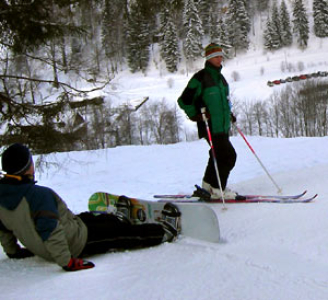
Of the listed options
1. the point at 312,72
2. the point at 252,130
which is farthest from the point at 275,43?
the point at 252,130

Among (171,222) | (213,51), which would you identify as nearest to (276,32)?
(213,51)

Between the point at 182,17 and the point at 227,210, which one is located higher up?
the point at 182,17

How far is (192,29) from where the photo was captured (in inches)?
216

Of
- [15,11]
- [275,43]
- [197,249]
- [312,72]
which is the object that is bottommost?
[197,249]

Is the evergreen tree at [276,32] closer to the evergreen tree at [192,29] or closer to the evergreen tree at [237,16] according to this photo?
the evergreen tree at [237,16]

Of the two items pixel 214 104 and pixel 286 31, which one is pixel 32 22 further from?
pixel 286 31

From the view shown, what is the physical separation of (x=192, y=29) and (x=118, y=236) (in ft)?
13.4

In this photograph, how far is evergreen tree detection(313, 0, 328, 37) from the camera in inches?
1722

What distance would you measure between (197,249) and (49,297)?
3.38ft

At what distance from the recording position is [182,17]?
5.09 m

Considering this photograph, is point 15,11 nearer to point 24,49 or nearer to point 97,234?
point 24,49

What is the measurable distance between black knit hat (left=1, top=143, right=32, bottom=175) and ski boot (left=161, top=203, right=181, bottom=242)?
1.18m

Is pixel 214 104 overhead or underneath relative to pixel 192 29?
underneath

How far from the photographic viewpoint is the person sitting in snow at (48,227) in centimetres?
211
